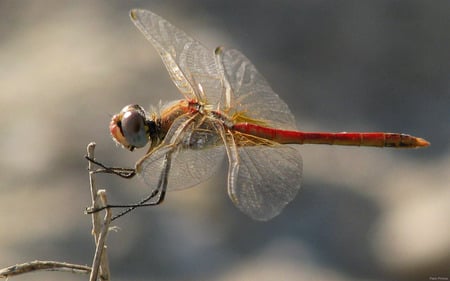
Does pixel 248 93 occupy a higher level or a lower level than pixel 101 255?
higher

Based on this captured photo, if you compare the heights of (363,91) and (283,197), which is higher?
(363,91)

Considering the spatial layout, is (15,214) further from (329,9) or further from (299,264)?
(329,9)

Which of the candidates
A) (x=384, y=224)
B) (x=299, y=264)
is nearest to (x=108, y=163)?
(x=299, y=264)

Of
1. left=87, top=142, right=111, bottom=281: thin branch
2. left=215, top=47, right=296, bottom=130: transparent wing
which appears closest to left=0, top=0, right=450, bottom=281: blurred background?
left=215, top=47, right=296, bottom=130: transparent wing

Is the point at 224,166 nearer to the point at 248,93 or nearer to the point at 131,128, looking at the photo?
the point at 248,93

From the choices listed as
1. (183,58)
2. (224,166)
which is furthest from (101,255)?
(224,166)

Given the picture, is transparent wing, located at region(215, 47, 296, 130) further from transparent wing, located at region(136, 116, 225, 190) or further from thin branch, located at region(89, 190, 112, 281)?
thin branch, located at region(89, 190, 112, 281)

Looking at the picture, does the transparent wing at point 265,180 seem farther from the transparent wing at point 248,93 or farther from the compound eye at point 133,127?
the compound eye at point 133,127

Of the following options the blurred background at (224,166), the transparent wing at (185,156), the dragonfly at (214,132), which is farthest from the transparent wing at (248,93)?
the blurred background at (224,166)
